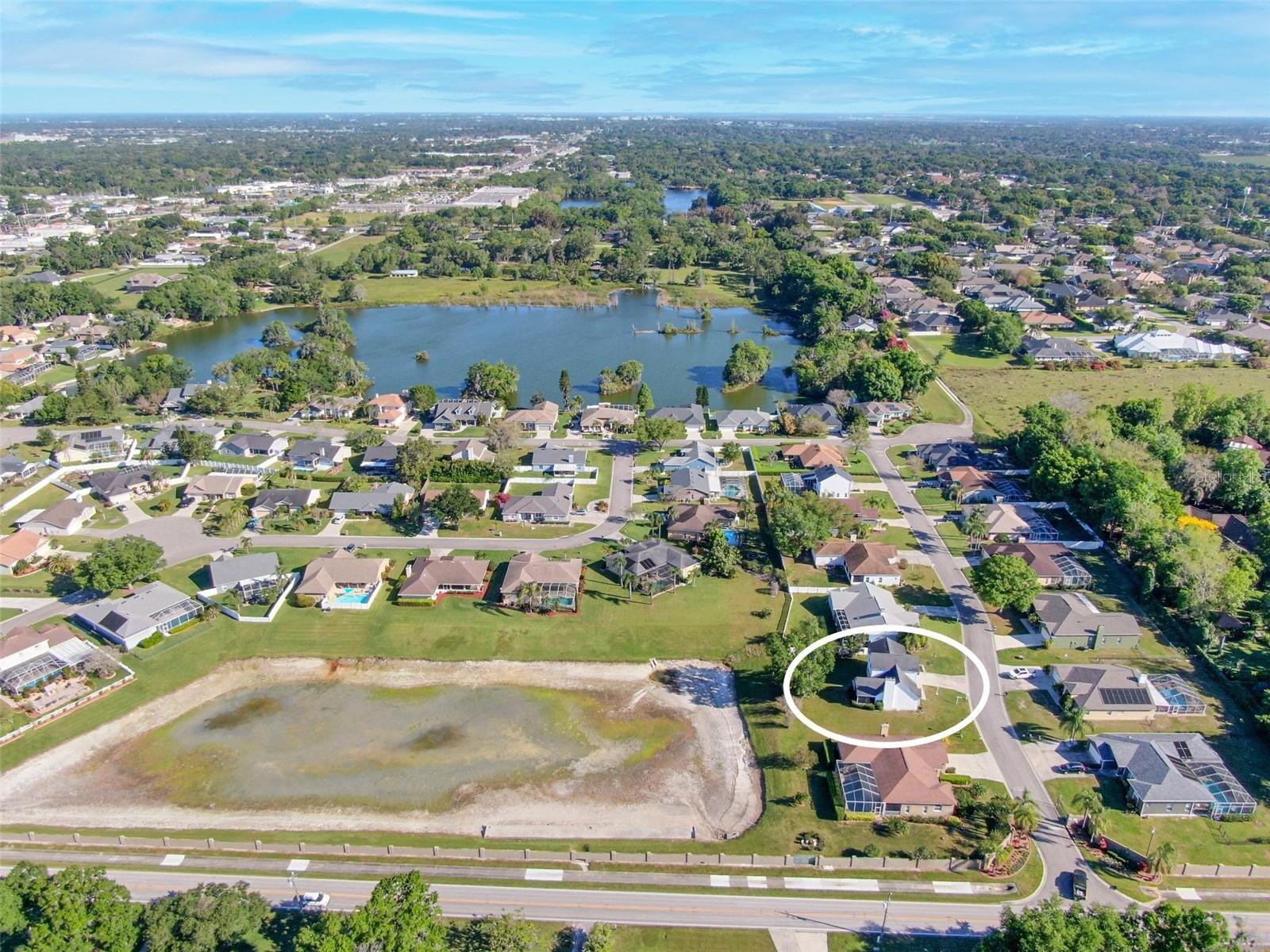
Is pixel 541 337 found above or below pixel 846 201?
below

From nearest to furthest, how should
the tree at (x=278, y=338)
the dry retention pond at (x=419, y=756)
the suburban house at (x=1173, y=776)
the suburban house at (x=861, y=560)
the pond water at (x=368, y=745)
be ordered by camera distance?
the suburban house at (x=1173, y=776) < the dry retention pond at (x=419, y=756) < the pond water at (x=368, y=745) < the suburban house at (x=861, y=560) < the tree at (x=278, y=338)

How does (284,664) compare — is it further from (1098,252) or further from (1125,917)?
(1098,252)

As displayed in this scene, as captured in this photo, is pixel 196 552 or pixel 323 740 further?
pixel 196 552

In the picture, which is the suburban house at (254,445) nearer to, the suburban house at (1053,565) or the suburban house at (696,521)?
the suburban house at (696,521)

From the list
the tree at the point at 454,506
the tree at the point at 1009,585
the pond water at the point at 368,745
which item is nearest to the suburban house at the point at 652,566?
the pond water at the point at 368,745

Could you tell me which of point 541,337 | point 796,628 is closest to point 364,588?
point 796,628

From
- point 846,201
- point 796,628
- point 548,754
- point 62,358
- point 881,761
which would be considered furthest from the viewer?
point 846,201
